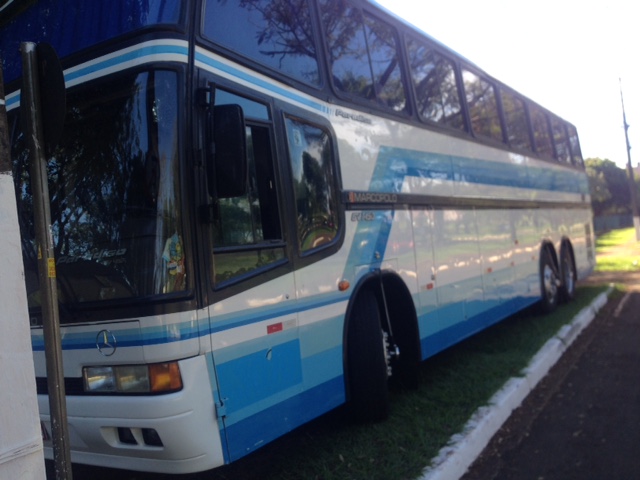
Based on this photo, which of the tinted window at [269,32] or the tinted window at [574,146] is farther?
the tinted window at [574,146]

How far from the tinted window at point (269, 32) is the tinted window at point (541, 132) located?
7408mm

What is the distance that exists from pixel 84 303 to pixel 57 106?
1.14 m

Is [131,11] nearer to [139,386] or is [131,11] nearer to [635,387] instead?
[139,386]

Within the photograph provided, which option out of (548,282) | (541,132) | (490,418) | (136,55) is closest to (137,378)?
(136,55)

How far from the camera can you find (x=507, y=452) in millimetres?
5340

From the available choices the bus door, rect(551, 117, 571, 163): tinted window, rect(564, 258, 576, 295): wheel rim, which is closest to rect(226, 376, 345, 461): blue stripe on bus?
the bus door

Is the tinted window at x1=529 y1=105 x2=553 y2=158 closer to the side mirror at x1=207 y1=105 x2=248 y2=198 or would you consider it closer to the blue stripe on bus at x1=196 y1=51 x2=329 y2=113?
the blue stripe on bus at x1=196 y1=51 x2=329 y2=113

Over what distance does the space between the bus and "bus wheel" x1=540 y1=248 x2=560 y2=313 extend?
5523 mm

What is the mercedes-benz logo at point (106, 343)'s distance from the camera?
3.53 metres

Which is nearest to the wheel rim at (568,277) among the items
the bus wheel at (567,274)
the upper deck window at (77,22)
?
the bus wheel at (567,274)

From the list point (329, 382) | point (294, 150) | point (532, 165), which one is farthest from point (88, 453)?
point (532, 165)

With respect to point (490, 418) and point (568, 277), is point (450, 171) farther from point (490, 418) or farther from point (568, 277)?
point (568, 277)

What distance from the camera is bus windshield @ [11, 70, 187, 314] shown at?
11.5 feet

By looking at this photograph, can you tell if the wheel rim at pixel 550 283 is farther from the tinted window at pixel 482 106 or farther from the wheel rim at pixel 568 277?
the tinted window at pixel 482 106
